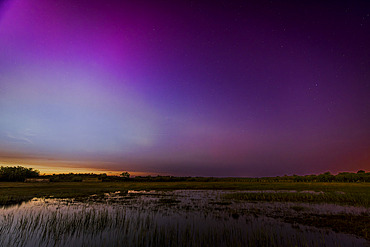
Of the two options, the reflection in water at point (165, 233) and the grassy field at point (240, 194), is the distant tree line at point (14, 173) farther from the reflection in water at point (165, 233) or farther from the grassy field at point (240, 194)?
the reflection in water at point (165, 233)

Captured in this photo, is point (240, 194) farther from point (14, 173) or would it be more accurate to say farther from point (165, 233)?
point (14, 173)

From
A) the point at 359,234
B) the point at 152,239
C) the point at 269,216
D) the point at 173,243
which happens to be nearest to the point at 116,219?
the point at 152,239

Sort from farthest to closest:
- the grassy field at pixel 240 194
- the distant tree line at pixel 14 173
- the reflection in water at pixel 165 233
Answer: the distant tree line at pixel 14 173, the grassy field at pixel 240 194, the reflection in water at pixel 165 233

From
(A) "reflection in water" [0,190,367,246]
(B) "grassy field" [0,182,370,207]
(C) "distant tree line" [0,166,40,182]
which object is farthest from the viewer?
(C) "distant tree line" [0,166,40,182]

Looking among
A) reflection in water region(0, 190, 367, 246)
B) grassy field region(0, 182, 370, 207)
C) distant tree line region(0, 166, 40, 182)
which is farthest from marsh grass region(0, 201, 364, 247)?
distant tree line region(0, 166, 40, 182)

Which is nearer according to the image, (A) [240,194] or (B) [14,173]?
(A) [240,194]

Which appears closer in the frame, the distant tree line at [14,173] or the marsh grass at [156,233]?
the marsh grass at [156,233]

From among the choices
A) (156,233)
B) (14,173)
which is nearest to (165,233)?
(156,233)

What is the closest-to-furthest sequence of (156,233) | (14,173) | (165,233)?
(156,233), (165,233), (14,173)

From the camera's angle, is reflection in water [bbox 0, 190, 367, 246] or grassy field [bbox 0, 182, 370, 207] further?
grassy field [bbox 0, 182, 370, 207]

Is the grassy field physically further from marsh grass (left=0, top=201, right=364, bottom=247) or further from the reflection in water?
marsh grass (left=0, top=201, right=364, bottom=247)

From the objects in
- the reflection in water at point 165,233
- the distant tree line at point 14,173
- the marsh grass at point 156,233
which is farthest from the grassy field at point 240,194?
the distant tree line at point 14,173

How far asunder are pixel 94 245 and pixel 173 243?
12.5 feet

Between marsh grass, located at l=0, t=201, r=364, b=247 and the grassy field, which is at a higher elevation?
marsh grass, located at l=0, t=201, r=364, b=247
